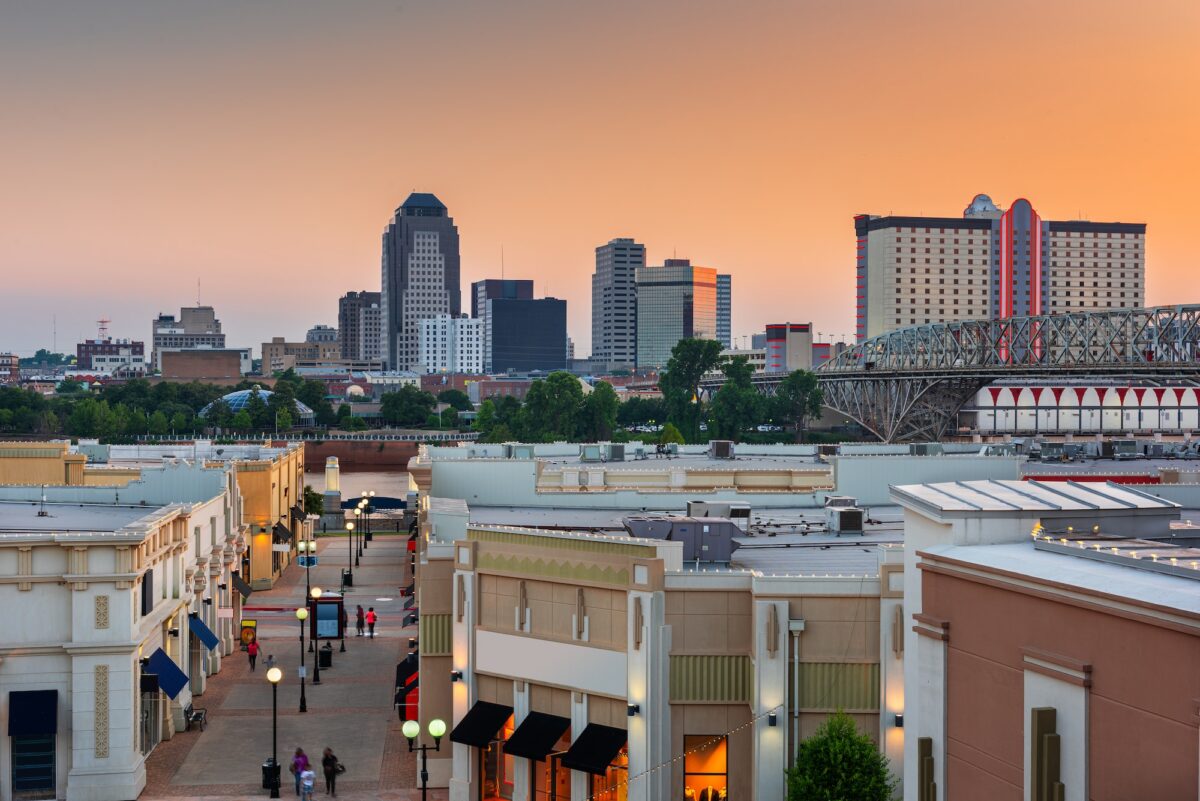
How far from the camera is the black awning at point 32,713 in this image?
3328cm

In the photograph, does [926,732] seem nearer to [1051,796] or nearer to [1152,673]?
[1051,796]

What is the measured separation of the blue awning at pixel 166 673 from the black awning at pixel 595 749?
1207 cm

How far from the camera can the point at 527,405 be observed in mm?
185250

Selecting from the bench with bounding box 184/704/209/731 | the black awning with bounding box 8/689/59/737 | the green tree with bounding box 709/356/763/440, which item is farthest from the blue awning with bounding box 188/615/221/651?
the green tree with bounding box 709/356/763/440

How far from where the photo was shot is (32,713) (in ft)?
109

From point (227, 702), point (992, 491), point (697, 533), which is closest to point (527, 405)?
point (227, 702)

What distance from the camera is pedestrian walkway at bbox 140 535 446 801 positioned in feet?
116

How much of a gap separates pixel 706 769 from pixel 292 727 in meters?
15.3

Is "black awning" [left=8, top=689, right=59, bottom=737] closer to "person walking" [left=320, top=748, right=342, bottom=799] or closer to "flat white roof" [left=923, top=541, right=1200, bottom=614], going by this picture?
"person walking" [left=320, top=748, right=342, bottom=799]

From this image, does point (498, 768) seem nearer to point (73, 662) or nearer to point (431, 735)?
point (431, 735)

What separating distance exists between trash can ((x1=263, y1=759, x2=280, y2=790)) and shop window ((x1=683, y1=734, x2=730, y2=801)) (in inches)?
395

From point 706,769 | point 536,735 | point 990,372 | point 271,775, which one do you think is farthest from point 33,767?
point 990,372

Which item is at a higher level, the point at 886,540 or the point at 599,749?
the point at 886,540

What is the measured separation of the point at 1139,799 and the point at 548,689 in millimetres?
17856
